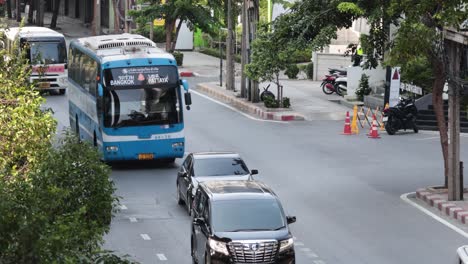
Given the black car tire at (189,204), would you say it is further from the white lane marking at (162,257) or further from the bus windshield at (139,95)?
→ the bus windshield at (139,95)

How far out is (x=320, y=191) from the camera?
29.4 m

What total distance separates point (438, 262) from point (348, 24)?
1126cm

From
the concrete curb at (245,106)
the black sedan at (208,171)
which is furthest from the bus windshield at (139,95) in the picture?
the concrete curb at (245,106)

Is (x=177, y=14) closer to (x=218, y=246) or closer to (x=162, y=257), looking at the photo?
(x=162, y=257)

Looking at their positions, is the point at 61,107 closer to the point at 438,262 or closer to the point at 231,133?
the point at 231,133

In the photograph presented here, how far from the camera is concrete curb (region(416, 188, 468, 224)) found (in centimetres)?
2559

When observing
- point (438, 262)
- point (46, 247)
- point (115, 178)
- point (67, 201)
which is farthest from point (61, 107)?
point (46, 247)

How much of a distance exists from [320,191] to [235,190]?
27.1ft

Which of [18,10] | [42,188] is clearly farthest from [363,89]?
[18,10]

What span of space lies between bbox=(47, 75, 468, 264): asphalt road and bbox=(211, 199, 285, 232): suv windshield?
1721mm

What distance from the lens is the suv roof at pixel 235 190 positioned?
2094 cm

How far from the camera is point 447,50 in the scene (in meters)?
27.4

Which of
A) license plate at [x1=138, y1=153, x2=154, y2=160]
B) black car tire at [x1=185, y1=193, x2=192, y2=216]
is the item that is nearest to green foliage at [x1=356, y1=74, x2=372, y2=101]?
license plate at [x1=138, y1=153, x2=154, y2=160]

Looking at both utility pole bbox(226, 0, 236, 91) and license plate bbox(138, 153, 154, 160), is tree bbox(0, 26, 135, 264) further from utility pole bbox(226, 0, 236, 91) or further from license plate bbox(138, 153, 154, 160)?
Result: utility pole bbox(226, 0, 236, 91)
